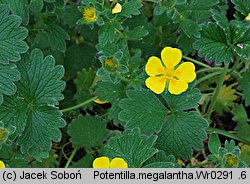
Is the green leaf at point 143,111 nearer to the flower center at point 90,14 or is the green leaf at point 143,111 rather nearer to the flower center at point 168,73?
the flower center at point 168,73

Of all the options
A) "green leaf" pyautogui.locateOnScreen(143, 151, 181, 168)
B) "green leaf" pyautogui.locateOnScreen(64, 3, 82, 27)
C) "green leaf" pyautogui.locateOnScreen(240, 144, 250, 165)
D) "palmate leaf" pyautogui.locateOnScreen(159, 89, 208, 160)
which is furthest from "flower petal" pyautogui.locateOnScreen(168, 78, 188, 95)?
"green leaf" pyautogui.locateOnScreen(64, 3, 82, 27)

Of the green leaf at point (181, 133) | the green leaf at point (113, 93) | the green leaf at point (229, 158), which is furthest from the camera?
the green leaf at point (113, 93)

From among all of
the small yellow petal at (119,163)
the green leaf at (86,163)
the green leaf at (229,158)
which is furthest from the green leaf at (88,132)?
the green leaf at (229,158)

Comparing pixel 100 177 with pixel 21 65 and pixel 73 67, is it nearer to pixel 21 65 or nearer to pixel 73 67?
pixel 21 65

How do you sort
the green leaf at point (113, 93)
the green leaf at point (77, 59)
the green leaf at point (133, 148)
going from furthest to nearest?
the green leaf at point (77, 59), the green leaf at point (113, 93), the green leaf at point (133, 148)

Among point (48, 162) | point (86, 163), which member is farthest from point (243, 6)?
point (48, 162)

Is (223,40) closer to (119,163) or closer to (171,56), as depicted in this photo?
(171,56)

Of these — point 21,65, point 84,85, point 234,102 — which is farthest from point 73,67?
point 234,102
